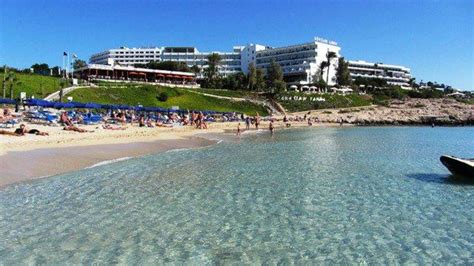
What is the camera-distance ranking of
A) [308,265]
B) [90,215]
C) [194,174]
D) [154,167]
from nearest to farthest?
[308,265] < [90,215] < [194,174] < [154,167]

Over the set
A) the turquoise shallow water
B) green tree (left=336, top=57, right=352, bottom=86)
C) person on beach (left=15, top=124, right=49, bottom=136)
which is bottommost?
the turquoise shallow water

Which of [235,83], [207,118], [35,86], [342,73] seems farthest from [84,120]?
[342,73]

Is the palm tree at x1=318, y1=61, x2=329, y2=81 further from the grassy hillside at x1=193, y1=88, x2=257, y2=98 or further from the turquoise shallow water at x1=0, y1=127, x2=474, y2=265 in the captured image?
the turquoise shallow water at x1=0, y1=127, x2=474, y2=265

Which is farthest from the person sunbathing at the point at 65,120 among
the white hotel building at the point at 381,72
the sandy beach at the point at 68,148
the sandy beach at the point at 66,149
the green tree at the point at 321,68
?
the white hotel building at the point at 381,72

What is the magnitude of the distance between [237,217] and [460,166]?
1330 cm

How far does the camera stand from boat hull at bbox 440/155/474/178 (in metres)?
20.6

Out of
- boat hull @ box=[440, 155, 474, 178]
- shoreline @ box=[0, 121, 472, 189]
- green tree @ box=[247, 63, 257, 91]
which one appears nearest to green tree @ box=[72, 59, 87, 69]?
→ green tree @ box=[247, 63, 257, 91]

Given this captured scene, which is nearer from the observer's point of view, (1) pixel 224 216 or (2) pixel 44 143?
(1) pixel 224 216

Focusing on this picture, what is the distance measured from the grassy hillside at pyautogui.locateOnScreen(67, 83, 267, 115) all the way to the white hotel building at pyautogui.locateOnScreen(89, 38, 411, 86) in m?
50.6

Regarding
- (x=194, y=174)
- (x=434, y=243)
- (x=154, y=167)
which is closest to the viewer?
(x=434, y=243)

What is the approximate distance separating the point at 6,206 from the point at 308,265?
10.1 meters

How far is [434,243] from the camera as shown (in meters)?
11.0

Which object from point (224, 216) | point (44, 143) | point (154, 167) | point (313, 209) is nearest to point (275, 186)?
point (313, 209)

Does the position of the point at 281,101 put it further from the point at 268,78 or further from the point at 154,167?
the point at 154,167
